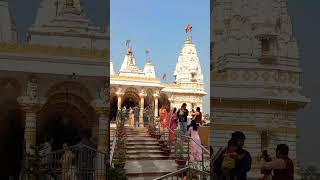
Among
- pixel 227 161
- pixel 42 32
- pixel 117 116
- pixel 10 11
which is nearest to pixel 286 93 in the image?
pixel 227 161

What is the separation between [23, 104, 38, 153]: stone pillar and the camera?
234 centimetres

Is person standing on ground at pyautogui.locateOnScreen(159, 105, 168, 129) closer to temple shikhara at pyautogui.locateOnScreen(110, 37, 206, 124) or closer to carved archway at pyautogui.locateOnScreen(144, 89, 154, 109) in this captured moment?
temple shikhara at pyautogui.locateOnScreen(110, 37, 206, 124)

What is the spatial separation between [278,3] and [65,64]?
55.7 inches

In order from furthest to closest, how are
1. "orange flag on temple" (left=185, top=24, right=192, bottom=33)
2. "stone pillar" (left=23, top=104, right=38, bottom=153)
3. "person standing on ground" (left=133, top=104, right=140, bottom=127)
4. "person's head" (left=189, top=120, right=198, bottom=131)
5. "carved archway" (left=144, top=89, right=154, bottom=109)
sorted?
"carved archway" (left=144, top=89, right=154, bottom=109) < "person standing on ground" (left=133, top=104, right=140, bottom=127) < "person's head" (left=189, top=120, right=198, bottom=131) < "orange flag on temple" (left=185, top=24, right=192, bottom=33) < "stone pillar" (left=23, top=104, right=38, bottom=153)

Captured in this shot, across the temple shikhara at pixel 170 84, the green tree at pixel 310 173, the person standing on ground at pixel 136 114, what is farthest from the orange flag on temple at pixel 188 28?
the green tree at pixel 310 173

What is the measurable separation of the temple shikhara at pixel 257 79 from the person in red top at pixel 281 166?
0.06 m

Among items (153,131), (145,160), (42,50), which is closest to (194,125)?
(153,131)

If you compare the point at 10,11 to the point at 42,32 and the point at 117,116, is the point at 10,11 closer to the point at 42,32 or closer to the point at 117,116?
the point at 42,32

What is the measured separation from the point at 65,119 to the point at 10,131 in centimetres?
35

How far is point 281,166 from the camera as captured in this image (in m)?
2.36

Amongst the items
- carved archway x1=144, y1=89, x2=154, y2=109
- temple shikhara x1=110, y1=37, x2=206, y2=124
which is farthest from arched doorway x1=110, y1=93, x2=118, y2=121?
carved archway x1=144, y1=89, x2=154, y2=109

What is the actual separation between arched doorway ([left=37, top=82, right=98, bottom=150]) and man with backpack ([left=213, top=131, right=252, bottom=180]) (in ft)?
2.66

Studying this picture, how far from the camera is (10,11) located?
244 centimetres

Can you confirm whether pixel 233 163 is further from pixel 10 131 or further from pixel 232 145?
pixel 10 131
